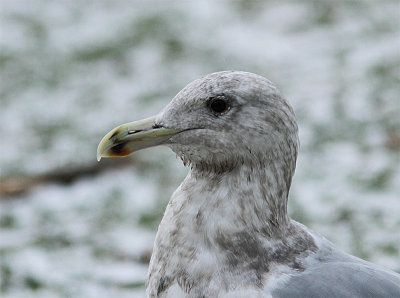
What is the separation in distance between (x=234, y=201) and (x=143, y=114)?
12.3ft

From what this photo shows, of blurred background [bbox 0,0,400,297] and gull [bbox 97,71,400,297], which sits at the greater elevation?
blurred background [bbox 0,0,400,297]

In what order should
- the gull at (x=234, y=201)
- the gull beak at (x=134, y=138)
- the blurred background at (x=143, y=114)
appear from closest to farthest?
the gull at (x=234, y=201), the gull beak at (x=134, y=138), the blurred background at (x=143, y=114)

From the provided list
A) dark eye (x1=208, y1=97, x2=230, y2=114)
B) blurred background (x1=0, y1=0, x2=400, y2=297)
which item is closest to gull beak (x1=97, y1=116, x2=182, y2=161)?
dark eye (x1=208, y1=97, x2=230, y2=114)

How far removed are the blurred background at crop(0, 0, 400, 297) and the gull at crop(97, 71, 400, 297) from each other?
5.28 feet

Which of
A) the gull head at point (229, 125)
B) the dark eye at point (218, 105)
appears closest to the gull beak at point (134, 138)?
the gull head at point (229, 125)

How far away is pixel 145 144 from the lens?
265 cm

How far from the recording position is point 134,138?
265 cm

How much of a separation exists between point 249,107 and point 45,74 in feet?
15.7

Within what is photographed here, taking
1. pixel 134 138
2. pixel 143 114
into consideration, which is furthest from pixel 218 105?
pixel 143 114

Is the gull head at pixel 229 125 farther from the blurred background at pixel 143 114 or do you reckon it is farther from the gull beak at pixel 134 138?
the blurred background at pixel 143 114

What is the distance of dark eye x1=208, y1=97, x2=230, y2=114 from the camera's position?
8.43 feet

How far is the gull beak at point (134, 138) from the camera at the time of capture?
2.63 meters

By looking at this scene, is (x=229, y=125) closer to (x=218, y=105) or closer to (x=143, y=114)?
(x=218, y=105)

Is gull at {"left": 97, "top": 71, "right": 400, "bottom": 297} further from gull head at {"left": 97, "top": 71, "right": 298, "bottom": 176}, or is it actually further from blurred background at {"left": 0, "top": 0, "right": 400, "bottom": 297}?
blurred background at {"left": 0, "top": 0, "right": 400, "bottom": 297}
